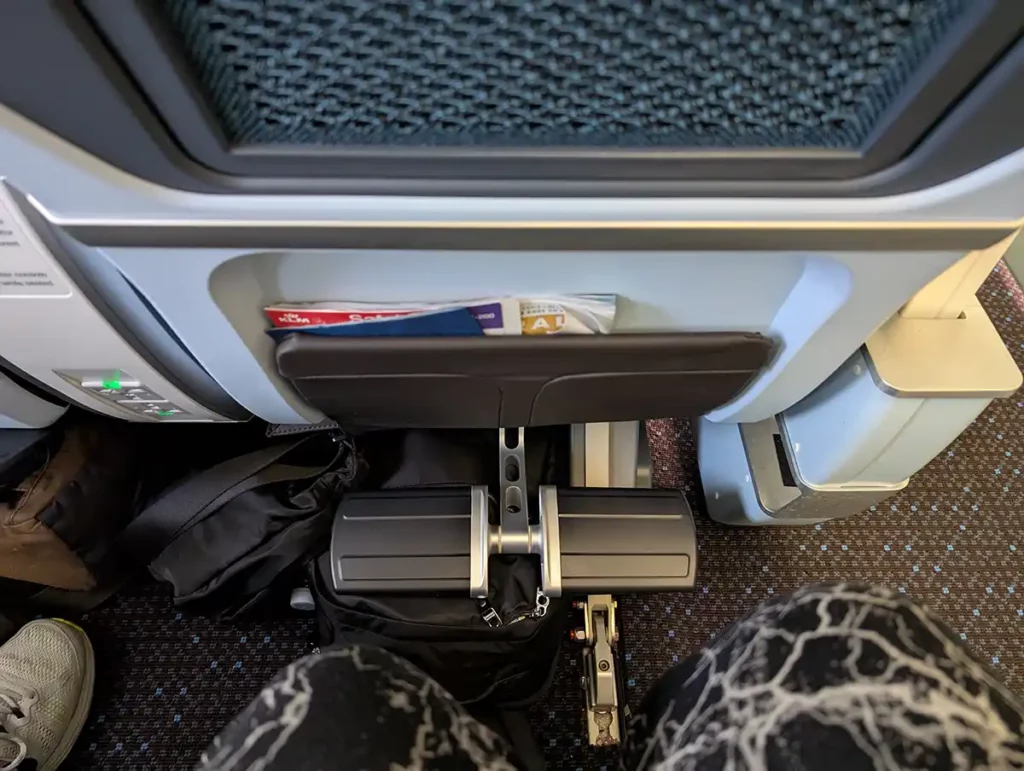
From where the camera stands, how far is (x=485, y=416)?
80 centimetres

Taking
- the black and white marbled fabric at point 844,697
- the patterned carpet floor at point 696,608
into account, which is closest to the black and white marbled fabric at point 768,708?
the black and white marbled fabric at point 844,697

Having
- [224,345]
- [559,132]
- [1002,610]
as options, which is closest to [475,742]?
[224,345]

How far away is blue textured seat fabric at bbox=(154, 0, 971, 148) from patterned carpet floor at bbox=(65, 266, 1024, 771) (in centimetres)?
87

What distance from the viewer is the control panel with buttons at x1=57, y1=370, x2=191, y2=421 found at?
721mm

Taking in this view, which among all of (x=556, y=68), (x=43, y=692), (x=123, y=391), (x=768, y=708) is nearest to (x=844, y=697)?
(x=768, y=708)

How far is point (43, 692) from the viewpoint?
107cm

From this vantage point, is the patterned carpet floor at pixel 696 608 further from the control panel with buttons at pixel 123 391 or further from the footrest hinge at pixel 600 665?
the control panel with buttons at pixel 123 391

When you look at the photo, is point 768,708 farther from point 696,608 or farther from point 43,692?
point 43,692

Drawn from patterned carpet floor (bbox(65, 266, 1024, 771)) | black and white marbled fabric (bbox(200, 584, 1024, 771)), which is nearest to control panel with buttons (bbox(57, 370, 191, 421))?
black and white marbled fabric (bbox(200, 584, 1024, 771))

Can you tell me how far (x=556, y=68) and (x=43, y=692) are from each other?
3.46 ft

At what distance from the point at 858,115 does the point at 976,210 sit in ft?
0.32

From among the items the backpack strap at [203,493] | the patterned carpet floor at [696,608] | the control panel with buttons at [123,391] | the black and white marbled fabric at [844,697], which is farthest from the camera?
the patterned carpet floor at [696,608]

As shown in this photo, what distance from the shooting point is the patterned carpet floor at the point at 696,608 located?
1.12 m

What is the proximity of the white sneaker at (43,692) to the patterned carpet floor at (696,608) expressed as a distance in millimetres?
43
